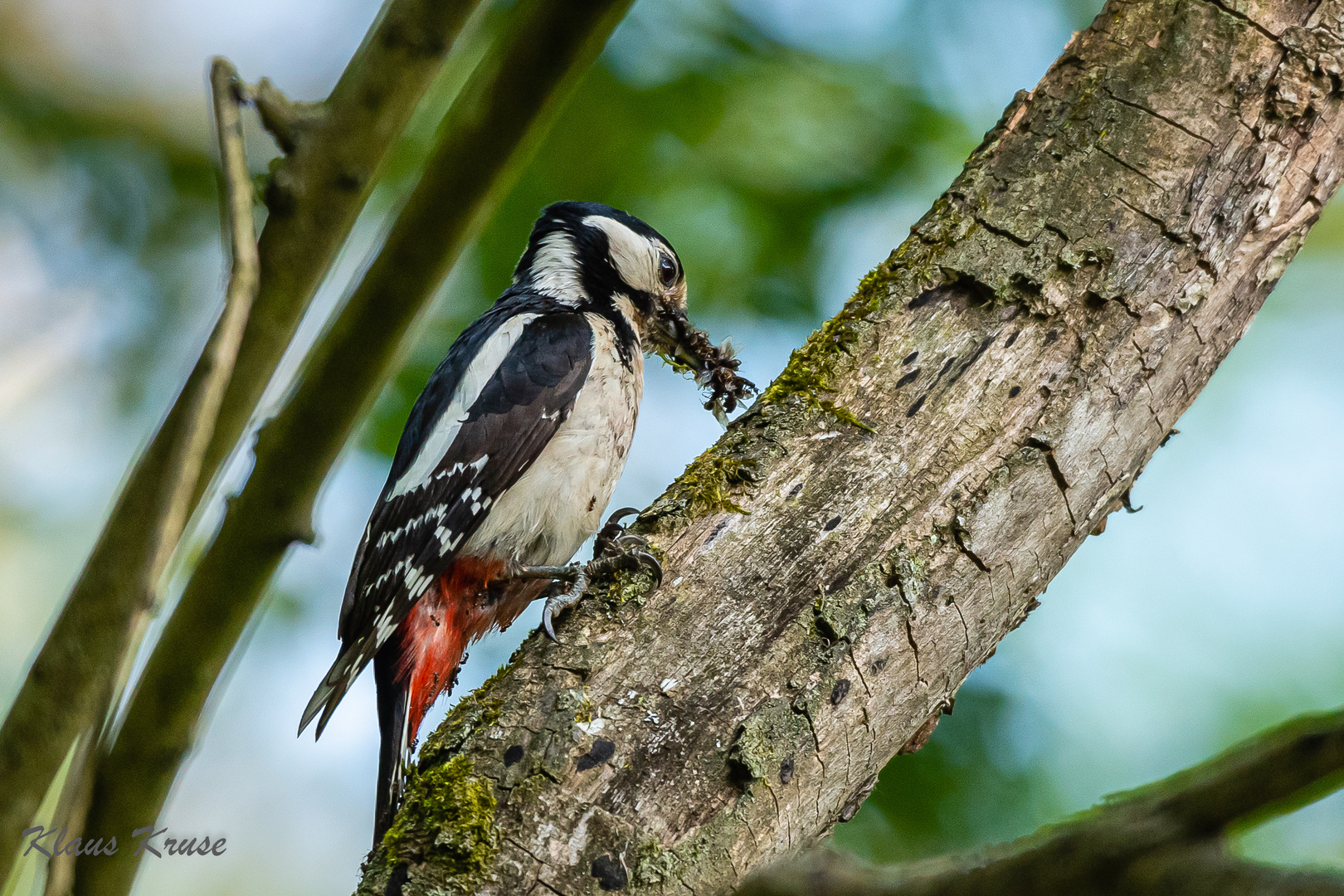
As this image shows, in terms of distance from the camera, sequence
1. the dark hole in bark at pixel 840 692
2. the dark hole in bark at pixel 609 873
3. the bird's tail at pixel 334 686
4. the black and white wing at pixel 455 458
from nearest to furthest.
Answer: the dark hole in bark at pixel 609 873, the dark hole in bark at pixel 840 692, the bird's tail at pixel 334 686, the black and white wing at pixel 455 458

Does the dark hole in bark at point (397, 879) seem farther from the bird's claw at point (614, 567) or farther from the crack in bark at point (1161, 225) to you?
the crack in bark at point (1161, 225)

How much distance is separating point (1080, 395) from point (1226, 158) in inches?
23.6

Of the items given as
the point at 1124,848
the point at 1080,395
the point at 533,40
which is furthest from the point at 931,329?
the point at 1124,848

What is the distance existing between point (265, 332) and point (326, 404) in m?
0.18

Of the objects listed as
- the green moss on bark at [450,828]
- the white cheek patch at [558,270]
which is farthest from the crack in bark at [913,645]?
the white cheek patch at [558,270]

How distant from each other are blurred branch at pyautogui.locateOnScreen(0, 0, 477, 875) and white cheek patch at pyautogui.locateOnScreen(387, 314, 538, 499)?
2.87 feet

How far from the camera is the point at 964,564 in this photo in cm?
188

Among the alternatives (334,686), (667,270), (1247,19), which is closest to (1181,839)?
(1247,19)

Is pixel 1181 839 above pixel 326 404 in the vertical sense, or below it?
below

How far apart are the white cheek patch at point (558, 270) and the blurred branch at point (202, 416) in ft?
5.63

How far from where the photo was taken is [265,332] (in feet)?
5.99

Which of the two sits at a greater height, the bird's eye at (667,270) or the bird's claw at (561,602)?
the bird's eye at (667,270)

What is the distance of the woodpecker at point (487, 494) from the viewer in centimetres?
263

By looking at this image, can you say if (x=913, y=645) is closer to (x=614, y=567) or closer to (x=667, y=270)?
(x=614, y=567)
